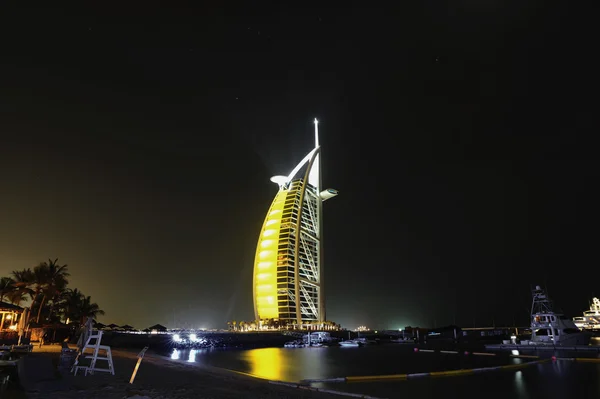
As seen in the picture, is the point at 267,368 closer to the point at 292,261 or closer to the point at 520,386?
the point at 520,386

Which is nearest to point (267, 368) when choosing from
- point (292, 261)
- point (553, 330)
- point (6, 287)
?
point (6, 287)

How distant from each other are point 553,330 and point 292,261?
59.7 meters

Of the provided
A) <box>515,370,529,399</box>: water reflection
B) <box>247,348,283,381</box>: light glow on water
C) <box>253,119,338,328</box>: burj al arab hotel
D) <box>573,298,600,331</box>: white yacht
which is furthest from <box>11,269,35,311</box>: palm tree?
<box>573,298,600,331</box>: white yacht

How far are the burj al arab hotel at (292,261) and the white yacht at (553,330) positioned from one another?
54600 mm

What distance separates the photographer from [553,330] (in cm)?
4975

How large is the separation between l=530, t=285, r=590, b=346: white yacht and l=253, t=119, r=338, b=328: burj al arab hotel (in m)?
54.6

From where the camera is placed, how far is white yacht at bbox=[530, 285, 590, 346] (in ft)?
161

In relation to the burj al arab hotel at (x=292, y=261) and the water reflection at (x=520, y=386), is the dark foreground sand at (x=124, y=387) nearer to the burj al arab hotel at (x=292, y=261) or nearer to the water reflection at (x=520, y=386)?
the water reflection at (x=520, y=386)

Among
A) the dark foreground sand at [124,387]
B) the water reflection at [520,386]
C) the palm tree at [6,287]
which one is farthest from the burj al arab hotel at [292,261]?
the dark foreground sand at [124,387]

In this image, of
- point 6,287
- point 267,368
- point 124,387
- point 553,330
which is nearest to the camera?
point 124,387

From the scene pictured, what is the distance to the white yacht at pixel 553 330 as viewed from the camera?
4903 centimetres

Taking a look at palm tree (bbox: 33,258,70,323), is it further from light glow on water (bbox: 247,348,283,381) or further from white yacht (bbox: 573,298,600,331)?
white yacht (bbox: 573,298,600,331)

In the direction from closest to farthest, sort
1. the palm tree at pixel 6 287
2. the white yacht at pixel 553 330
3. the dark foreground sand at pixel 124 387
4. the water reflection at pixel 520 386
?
the dark foreground sand at pixel 124 387, the water reflection at pixel 520 386, the palm tree at pixel 6 287, the white yacht at pixel 553 330

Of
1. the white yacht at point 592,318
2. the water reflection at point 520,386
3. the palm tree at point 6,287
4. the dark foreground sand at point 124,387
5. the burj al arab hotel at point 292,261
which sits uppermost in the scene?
the burj al arab hotel at point 292,261
